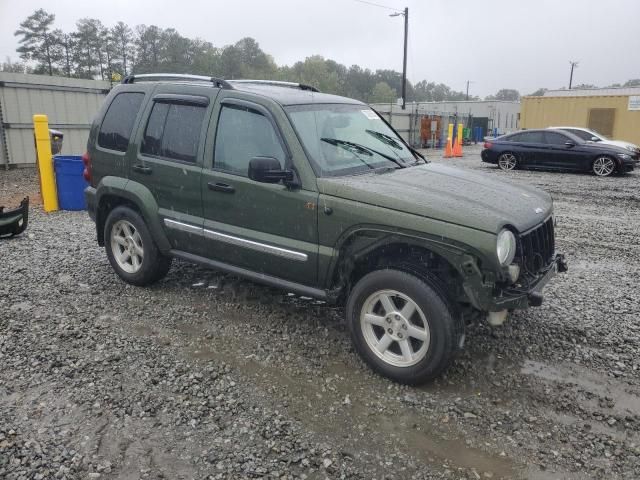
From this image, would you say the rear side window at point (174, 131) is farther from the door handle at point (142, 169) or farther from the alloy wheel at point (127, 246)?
the alloy wheel at point (127, 246)

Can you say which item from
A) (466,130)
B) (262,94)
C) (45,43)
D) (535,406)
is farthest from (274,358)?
(45,43)

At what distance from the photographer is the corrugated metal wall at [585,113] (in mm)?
24328

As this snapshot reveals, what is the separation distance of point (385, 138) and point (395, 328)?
6.43 ft

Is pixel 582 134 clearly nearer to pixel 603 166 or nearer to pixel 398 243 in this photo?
pixel 603 166

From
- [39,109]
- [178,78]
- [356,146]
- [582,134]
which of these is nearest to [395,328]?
[356,146]

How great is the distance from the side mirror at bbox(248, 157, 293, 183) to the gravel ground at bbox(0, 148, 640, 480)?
133 centimetres

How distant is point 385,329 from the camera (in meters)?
3.63

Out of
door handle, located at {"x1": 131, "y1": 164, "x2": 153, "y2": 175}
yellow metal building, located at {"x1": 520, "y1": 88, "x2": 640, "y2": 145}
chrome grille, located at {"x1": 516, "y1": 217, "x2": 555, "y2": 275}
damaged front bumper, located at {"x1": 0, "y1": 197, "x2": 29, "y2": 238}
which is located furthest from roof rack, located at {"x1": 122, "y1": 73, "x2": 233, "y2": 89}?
yellow metal building, located at {"x1": 520, "y1": 88, "x2": 640, "y2": 145}

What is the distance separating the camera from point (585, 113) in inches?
970

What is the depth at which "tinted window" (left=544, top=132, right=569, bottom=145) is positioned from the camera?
15.4 m

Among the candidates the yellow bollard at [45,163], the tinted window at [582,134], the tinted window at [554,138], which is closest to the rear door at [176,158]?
the yellow bollard at [45,163]

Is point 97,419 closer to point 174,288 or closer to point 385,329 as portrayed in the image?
point 385,329

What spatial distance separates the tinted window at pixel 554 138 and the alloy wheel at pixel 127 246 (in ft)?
45.5

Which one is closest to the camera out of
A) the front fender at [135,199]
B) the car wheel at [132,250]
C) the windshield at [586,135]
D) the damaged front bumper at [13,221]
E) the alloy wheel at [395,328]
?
the alloy wheel at [395,328]
